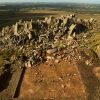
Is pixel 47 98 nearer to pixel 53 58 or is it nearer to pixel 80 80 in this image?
pixel 80 80

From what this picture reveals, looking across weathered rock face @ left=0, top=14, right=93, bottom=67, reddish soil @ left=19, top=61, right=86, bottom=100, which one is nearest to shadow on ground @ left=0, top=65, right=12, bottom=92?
reddish soil @ left=19, top=61, right=86, bottom=100

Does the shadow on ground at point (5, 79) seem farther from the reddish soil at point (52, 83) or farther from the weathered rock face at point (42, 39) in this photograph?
the weathered rock face at point (42, 39)

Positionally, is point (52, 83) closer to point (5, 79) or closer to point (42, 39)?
point (5, 79)

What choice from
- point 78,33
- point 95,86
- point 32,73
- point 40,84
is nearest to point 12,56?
point 32,73

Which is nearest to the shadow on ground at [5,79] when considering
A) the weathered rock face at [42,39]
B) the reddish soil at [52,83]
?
the reddish soil at [52,83]

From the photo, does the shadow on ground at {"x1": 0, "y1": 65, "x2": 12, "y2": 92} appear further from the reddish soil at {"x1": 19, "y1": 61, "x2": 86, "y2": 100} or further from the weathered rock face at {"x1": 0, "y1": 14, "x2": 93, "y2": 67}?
the weathered rock face at {"x1": 0, "y1": 14, "x2": 93, "y2": 67}

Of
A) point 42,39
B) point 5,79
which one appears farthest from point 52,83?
point 42,39

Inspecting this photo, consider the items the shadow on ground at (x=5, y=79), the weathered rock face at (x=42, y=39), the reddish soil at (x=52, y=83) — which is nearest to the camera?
the reddish soil at (x=52, y=83)
